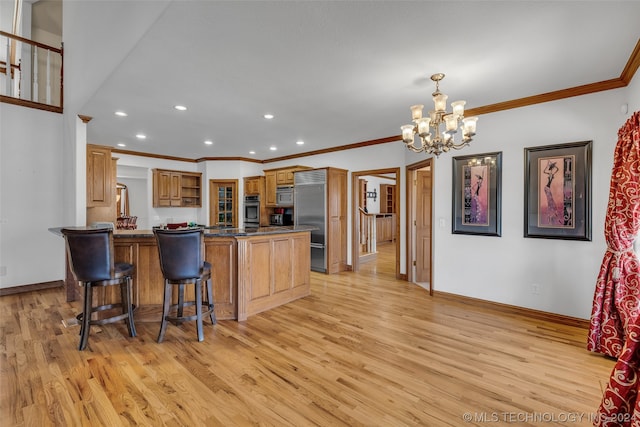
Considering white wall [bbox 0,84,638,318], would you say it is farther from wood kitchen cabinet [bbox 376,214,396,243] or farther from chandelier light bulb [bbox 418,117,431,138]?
wood kitchen cabinet [bbox 376,214,396,243]

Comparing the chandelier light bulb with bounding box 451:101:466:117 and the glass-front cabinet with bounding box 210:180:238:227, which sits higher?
the chandelier light bulb with bounding box 451:101:466:117

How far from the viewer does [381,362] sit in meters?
2.40

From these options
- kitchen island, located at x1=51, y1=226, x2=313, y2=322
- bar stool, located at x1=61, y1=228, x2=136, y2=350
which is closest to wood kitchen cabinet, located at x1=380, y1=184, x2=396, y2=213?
kitchen island, located at x1=51, y1=226, x2=313, y2=322

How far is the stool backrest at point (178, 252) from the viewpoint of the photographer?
272cm

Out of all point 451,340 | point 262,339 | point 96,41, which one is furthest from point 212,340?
point 96,41

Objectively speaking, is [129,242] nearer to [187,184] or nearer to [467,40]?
[467,40]

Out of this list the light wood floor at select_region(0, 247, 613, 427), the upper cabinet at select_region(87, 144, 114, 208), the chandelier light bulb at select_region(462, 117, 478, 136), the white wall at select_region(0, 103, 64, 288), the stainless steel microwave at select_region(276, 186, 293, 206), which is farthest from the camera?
the stainless steel microwave at select_region(276, 186, 293, 206)

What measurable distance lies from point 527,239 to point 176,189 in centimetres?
721

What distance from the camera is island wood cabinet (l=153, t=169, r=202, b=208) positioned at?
276 inches

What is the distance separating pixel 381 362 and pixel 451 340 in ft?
2.87

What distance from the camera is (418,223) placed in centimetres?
519

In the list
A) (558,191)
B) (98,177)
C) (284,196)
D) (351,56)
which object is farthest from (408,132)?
(98,177)

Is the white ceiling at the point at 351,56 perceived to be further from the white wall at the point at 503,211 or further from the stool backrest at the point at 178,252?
the stool backrest at the point at 178,252

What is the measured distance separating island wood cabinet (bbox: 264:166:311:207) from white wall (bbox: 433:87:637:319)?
331 centimetres
